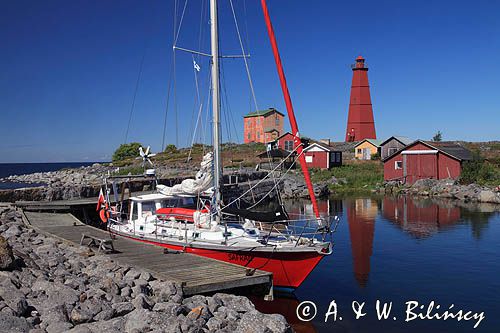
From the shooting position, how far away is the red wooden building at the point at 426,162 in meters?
50.3

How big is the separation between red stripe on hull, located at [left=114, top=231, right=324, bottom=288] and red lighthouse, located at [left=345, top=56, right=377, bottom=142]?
6565cm

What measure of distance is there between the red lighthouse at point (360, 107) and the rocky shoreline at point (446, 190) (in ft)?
88.5

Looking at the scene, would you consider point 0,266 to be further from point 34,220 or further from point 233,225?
point 34,220

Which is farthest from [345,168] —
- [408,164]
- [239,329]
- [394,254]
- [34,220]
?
[239,329]

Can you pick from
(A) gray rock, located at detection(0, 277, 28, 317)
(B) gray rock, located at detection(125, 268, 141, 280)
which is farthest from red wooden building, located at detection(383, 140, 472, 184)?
(A) gray rock, located at detection(0, 277, 28, 317)

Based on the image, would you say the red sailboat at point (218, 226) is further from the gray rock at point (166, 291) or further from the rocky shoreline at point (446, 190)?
the rocky shoreline at point (446, 190)

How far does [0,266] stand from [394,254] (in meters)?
17.0

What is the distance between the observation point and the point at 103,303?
985cm

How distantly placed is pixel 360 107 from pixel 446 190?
33.6 m

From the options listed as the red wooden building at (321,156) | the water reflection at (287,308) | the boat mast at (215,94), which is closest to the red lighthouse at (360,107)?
the red wooden building at (321,156)

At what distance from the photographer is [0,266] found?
11125mm

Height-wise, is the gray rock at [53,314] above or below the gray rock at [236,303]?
above

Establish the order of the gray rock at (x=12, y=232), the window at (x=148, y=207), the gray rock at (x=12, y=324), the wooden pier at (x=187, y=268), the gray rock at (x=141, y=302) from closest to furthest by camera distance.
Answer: the gray rock at (x=12, y=324)
the gray rock at (x=141, y=302)
the wooden pier at (x=187, y=268)
the gray rock at (x=12, y=232)
the window at (x=148, y=207)

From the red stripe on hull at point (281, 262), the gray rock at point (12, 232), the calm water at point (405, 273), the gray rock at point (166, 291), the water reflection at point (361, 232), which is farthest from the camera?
the water reflection at point (361, 232)
